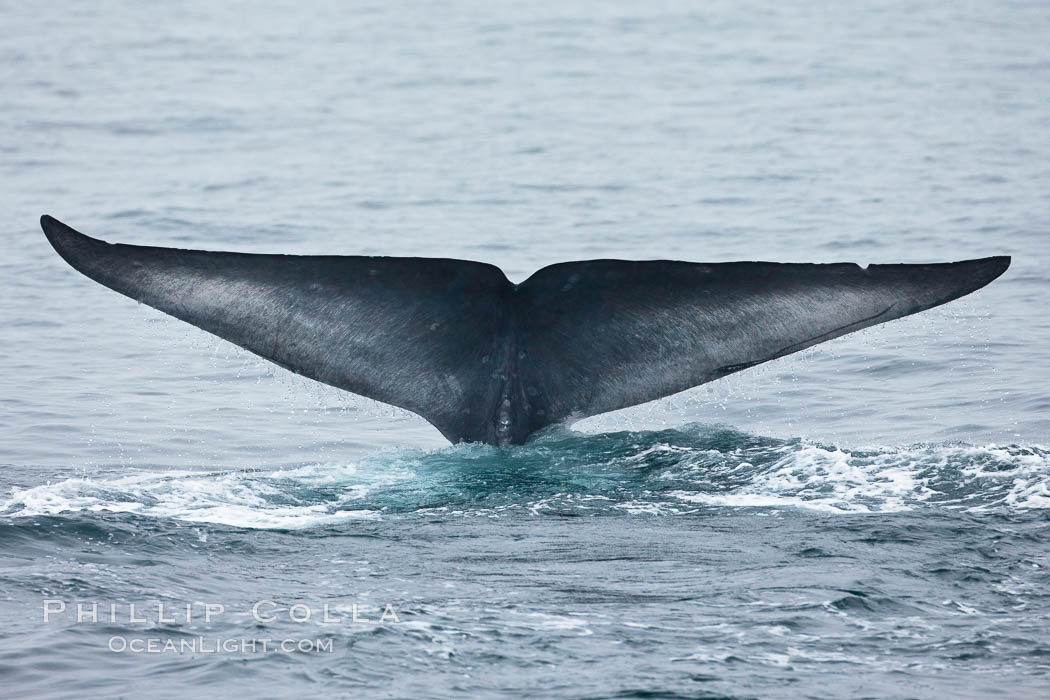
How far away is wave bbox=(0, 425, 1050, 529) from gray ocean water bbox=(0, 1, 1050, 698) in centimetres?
3

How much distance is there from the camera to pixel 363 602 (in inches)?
246

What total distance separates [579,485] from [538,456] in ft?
0.86

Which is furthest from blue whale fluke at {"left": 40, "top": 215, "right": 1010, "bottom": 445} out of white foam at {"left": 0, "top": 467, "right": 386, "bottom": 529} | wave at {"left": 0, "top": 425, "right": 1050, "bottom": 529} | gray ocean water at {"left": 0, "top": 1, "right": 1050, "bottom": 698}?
white foam at {"left": 0, "top": 467, "right": 386, "bottom": 529}

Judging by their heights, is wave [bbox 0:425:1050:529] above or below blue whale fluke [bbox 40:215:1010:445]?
below

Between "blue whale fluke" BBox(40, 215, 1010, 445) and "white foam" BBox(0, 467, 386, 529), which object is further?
"white foam" BBox(0, 467, 386, 529)

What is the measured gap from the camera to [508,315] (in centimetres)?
733

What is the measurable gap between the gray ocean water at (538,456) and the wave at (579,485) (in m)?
0.03

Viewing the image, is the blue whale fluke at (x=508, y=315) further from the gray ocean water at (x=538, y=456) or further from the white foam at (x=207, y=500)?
the white foam at (x=207, y=500)

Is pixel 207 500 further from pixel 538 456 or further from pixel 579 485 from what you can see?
pixel 579 485

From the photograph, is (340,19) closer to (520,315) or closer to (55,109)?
(55,109)

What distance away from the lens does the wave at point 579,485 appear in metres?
7.41

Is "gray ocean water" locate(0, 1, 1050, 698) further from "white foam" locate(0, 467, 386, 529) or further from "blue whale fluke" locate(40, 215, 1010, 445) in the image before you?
"blue whale fluke" locate(40, 215, 1010, 445)

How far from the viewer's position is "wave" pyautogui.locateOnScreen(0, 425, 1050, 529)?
7.41 m

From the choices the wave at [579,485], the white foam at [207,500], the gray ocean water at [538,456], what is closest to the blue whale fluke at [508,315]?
the wave at [579,485]
